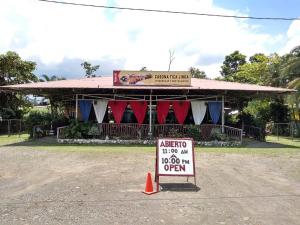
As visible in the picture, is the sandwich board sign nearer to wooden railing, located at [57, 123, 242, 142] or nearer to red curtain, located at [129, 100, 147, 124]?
wooden railing, located at [57, 123, 242, 142]

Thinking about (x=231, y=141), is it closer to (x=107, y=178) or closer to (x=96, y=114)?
(x=96, y=114)

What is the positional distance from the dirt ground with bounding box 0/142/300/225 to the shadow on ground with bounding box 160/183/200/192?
0.58ft

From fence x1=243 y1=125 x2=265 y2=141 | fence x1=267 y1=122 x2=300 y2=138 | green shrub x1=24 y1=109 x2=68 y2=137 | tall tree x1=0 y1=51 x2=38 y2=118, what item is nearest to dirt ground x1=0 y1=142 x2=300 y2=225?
fence x1=243 y1=125 x2=265 y2=141

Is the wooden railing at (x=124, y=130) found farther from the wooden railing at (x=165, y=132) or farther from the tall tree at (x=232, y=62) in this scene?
the tall tree at (x=232, y=62)

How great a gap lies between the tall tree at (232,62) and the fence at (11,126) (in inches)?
1566

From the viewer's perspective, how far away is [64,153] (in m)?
16.9

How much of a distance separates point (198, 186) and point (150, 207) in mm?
2466

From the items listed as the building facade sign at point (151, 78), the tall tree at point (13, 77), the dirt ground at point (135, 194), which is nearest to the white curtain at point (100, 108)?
the building facade sign at point (151, 78)

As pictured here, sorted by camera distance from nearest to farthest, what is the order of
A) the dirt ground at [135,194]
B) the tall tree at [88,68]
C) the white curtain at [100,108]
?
the dirt ground at [135,194] < the white curtain at [100,108] < the tall tree at [88,68]

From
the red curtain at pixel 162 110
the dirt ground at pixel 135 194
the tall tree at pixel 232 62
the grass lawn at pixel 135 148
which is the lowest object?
the dirt ground at pixel 135 194

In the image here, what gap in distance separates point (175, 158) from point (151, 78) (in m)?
13.8

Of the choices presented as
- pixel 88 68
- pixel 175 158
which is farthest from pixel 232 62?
pixel 175 158

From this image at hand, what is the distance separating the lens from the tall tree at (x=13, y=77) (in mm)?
32812

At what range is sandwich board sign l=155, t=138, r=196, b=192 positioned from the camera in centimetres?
1006
